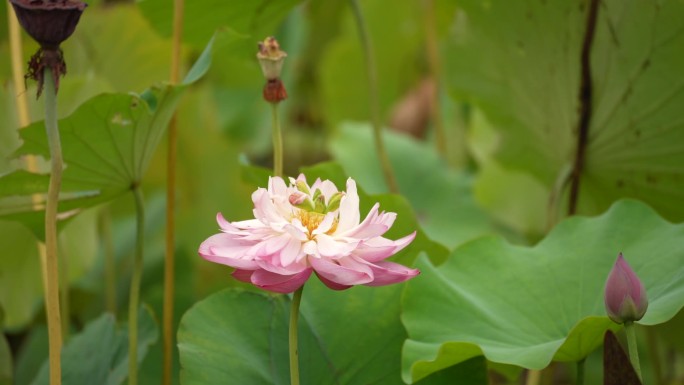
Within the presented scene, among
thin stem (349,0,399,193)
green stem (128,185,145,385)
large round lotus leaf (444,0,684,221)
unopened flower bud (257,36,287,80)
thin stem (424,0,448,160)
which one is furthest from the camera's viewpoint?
thin stem (424,0,448,160)

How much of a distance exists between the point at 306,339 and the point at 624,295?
0.27 m

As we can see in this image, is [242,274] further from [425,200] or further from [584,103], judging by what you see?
[425,200]

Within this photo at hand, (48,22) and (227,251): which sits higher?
(48,22)

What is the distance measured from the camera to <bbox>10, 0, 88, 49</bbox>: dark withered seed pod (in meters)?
0.52

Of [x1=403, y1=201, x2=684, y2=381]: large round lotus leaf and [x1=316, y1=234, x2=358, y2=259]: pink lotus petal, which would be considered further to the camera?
[x1=403, y1=201, x2=684, y2=381]: large round lotus leaf

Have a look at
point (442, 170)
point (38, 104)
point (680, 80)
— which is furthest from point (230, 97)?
point (680, 80)

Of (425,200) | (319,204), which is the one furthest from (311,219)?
(425,200)

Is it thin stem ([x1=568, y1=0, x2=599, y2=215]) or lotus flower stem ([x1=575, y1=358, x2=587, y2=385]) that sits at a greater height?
thin stem ([x1=568, y1=0, x2=599, y2=215])

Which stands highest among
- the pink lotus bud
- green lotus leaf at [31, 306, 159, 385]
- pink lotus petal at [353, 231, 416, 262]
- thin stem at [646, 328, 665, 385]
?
pink lotus petal at [353, 231, 416, 262]

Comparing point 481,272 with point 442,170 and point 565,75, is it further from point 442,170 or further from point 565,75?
point 442,170

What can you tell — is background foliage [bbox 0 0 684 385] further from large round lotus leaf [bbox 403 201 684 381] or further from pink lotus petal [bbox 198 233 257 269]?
pink lotus petal [bbox 198 233 257 269]

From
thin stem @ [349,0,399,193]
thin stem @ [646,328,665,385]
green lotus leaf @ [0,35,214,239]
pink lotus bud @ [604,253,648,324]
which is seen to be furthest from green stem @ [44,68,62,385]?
thin stem @ [646,328,665,385]

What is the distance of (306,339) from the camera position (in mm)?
733

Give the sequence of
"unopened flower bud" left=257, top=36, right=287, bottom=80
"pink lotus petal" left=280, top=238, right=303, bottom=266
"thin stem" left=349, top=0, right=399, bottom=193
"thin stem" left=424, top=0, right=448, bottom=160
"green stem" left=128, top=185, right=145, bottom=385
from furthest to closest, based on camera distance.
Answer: "thin stem" left=424, top=0, right=448, bottom=160 < "thin stem" left=349, top=0, right=399, bottom=193 < "green stem" left=128, top=185, right=145, bottom=385 < "unopened flower bud" left=257, top=36, right=287, bottom=80 < "pink lotus petal" left=280, top=238, right=303, bottom=266
